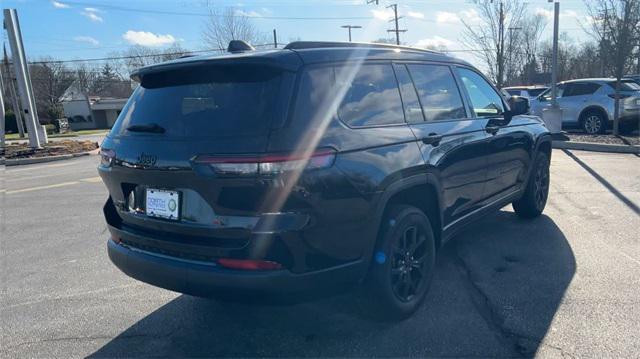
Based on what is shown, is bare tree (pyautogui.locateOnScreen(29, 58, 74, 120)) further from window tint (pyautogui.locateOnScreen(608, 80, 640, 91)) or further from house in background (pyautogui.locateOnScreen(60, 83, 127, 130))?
window tint (pyautogui.locateOnScreen(608, 80, 640, 91))

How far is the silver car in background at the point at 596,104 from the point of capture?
44.5 ft

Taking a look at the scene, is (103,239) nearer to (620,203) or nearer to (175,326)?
(175,326)

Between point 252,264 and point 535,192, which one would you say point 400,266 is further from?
point 535,192

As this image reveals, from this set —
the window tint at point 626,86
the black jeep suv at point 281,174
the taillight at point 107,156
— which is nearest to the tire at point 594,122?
the window tint at point 626,86

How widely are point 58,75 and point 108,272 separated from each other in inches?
2700

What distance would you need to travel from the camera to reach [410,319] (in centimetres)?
336

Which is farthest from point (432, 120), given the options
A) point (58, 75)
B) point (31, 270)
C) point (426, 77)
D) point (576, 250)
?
point (58, 75)

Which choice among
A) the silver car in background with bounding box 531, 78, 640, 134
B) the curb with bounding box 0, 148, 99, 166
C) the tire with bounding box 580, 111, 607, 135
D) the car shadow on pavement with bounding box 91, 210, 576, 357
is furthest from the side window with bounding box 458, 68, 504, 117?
the curb with bounding box 0, 148, 99, 166

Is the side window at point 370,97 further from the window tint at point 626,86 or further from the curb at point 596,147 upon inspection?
the window tint at point 626,86

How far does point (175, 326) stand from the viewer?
3406 mm

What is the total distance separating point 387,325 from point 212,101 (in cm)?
191

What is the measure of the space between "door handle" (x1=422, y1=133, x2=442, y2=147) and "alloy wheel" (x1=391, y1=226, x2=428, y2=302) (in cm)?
62

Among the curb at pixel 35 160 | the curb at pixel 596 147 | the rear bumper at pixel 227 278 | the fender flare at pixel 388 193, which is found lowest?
the curb at pixel 596 147

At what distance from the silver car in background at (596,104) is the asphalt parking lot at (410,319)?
972cm
